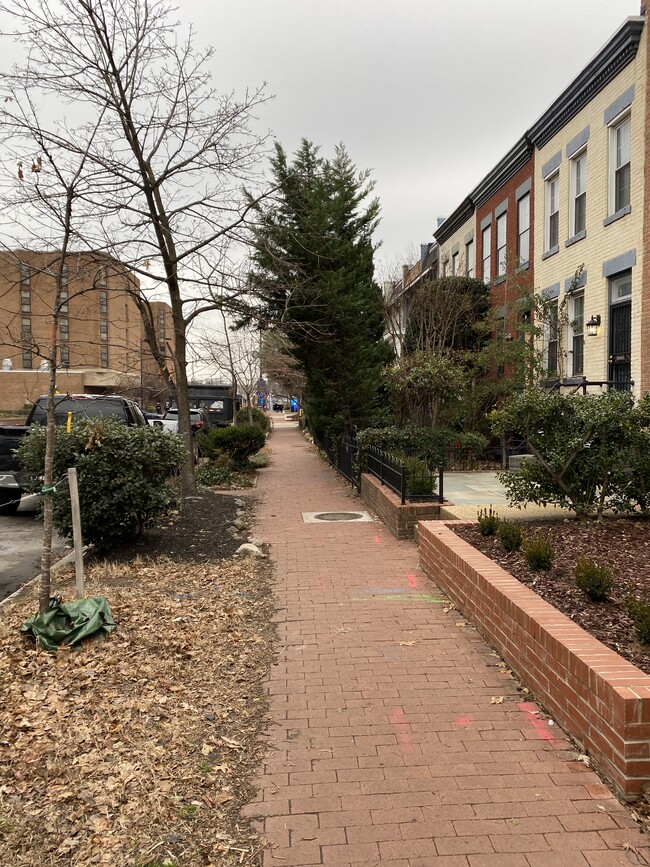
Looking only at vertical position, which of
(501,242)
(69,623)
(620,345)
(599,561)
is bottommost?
(69,623)

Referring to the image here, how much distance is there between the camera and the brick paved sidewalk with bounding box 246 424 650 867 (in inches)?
112

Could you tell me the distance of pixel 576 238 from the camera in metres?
14.6

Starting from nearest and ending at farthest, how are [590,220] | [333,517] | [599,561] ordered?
[599,561] → [333,517] → [590,220]

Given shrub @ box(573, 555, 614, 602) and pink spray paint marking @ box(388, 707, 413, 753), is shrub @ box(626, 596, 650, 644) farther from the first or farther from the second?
pink spray paint marking @ box(388, 707, 413, 753)

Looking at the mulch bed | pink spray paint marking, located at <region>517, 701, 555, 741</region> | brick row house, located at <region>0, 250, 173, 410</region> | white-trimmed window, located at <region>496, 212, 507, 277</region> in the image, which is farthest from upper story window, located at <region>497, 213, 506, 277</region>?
pink spray paint marking, located at <region>517, 701, 555, 741</region>

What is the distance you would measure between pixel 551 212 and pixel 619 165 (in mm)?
3191

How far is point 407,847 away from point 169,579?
4.62m

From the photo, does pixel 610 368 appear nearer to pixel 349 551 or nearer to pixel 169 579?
pixel 349 551

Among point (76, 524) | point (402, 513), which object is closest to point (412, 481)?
point (402, 513)

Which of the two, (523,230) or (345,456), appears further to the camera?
(523,230)

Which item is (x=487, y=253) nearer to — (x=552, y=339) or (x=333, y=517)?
(x=552, y=339)

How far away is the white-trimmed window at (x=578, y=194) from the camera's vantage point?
14.6m

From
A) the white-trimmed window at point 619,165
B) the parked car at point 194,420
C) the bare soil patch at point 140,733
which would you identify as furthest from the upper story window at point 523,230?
the bare soil patch at point 140,733

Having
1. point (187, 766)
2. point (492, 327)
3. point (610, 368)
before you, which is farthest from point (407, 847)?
point (492, 327)
